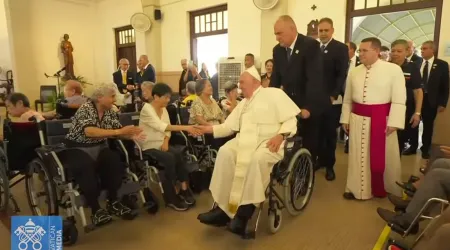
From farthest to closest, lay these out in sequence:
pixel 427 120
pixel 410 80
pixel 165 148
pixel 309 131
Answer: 1. pixel 427 120
2. pixel 410 80
3. pixel 309 131
4. pixel 165 148

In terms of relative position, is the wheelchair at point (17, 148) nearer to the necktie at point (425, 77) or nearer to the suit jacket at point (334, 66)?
the suit jacket at point (334, 66)

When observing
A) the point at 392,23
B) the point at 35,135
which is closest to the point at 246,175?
the point at 35,135

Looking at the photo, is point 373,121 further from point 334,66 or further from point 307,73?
point 334,66

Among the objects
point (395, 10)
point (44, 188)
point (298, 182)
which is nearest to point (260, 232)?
point (298, 182)

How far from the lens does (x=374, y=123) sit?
2693 millimetres

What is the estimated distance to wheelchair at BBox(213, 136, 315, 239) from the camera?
2.11 meters

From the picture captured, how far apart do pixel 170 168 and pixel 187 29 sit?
5542 mm

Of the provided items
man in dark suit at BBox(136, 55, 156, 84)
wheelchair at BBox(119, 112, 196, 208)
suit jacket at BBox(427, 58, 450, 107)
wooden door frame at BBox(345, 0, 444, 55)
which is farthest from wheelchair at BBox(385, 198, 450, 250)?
man in dark suit at BBox(136, 55, 156, 84)

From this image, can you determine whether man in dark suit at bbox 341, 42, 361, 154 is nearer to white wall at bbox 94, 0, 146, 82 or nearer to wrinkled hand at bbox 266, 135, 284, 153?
wrinkled hand at bbox 266, 135, 284, 153

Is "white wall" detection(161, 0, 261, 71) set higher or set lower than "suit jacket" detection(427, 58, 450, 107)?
higher

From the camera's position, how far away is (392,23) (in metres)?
8.49

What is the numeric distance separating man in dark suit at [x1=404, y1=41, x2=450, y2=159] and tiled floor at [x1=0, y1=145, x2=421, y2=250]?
2035 mm

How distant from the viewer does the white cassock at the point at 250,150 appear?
6.80ft

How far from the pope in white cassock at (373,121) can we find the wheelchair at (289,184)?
0.57 m
